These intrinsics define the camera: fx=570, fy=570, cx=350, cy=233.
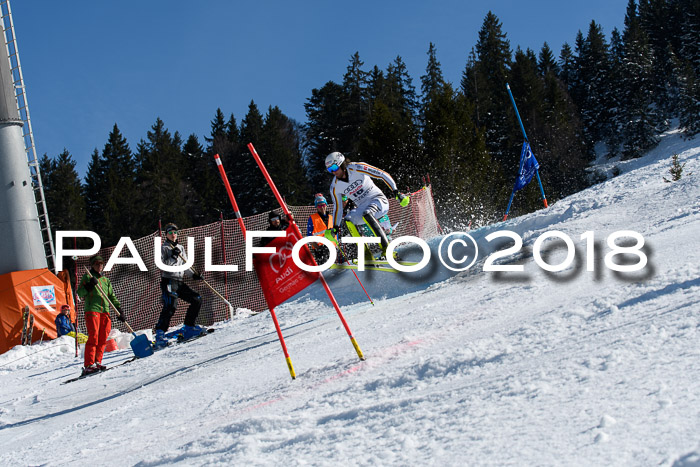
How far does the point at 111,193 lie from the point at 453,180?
3412 centimetres

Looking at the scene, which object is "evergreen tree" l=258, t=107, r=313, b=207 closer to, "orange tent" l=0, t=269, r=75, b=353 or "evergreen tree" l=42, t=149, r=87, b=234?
"evergreen tree" l=42, t=149, r=87, b=234

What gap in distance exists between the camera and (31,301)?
17016 millimetres

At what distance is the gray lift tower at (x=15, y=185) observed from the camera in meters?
18.5

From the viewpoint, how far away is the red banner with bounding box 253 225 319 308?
210 inches

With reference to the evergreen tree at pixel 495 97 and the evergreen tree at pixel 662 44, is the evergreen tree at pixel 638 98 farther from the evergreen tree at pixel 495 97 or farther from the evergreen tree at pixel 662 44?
the evergreen tree at pixel 495 97

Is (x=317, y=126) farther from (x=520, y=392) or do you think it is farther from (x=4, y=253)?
(x=520, y=392)

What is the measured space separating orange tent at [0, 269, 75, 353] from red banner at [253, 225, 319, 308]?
13830 mm

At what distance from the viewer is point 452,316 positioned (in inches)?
228

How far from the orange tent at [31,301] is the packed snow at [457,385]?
8.64 m

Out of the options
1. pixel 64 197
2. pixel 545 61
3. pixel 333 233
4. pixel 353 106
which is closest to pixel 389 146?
pixel 353 106

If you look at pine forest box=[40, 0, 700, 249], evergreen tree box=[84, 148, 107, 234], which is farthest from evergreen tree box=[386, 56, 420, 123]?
evergreen tree box=[84, 148, 107, 234]

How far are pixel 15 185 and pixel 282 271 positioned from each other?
17537 millimetres

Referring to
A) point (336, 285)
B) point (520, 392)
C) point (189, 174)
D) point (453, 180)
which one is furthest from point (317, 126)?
point (520, 392)

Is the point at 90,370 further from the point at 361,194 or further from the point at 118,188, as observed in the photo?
the point at 118,188
